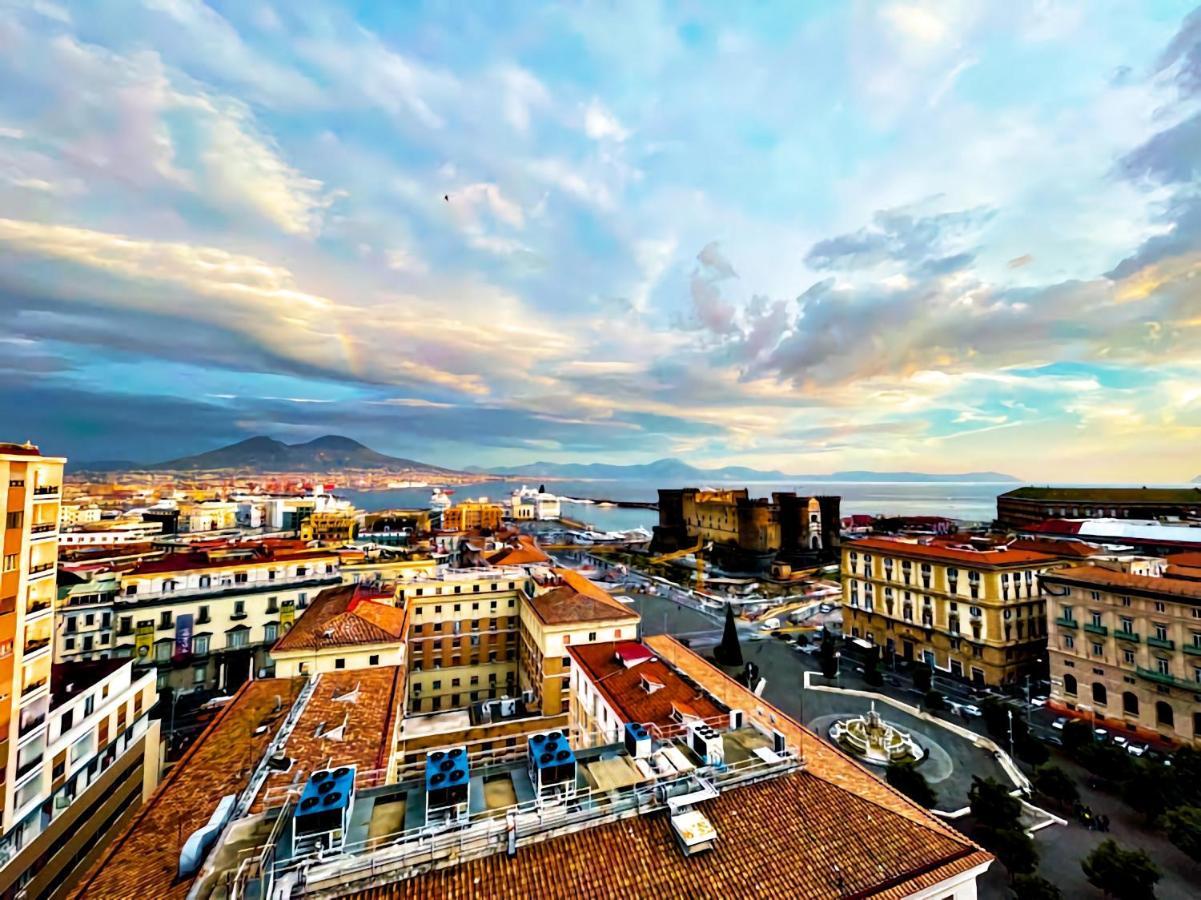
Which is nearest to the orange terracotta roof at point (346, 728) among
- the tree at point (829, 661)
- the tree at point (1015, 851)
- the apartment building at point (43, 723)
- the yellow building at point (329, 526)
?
the apartment building at point (43, 723)

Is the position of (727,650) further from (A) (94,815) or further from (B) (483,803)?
(A) (94,815)

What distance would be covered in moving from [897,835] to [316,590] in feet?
159

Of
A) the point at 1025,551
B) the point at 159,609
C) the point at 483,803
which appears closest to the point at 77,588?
the point at 159,609

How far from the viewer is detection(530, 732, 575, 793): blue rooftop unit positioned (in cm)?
1212

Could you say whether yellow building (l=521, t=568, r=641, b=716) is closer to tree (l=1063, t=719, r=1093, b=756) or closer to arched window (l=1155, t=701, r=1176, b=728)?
tree (l=1063, t=719, r=1093, b=756)

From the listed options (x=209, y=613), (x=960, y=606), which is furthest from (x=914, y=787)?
(x=209, y=613)

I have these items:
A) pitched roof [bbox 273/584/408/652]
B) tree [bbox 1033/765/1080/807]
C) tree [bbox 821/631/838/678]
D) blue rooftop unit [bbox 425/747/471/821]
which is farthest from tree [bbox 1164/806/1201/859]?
pitched roof [bbox 273/584/408/652]

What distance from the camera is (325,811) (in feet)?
33.0

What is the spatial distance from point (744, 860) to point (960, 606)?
1568 inches

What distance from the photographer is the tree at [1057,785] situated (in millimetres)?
Answer: 23328

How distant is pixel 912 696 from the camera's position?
37.3 metres

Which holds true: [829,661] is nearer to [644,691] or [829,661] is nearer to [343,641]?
[644,691]

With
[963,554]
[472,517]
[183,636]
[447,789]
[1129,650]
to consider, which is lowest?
[183,636]

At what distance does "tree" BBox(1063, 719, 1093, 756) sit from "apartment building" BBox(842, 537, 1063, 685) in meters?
10.3
